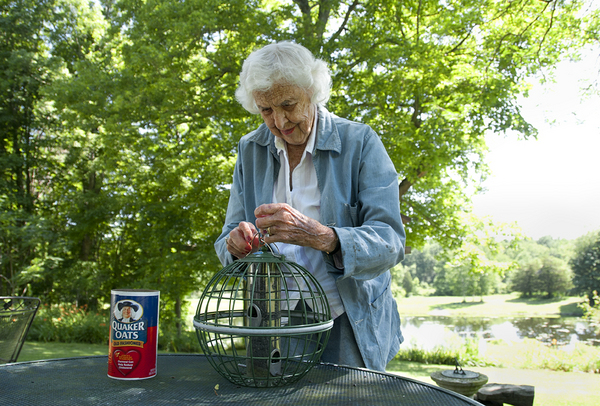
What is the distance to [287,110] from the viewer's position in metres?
1.43

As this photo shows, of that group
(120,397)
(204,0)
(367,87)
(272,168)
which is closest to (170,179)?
(204,0)

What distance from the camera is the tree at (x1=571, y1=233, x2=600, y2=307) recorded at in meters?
23.7

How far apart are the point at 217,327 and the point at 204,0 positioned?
8.26m

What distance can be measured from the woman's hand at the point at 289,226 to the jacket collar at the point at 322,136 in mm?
401

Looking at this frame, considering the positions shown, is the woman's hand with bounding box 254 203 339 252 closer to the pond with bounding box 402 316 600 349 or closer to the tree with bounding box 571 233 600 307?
the pond with bounding box 402 316 600 349

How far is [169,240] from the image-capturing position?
9469 mm

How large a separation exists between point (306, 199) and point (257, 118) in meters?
6.64

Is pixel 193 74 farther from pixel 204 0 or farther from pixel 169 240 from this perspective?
pixel 169 240

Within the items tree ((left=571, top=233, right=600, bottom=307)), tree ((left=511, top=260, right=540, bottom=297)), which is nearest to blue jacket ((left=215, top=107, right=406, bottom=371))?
tree ((left=571, top=233, right=600, bottom=307))

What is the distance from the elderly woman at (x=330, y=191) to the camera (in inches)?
50.0

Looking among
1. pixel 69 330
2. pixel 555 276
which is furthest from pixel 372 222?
pixel 555 276

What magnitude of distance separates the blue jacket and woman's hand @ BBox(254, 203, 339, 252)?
3.5 inches

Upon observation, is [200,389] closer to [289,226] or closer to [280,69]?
[289,226]

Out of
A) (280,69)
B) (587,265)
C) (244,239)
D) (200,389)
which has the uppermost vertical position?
(587,265)
